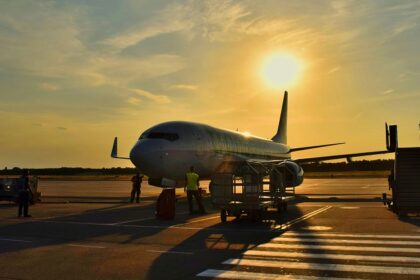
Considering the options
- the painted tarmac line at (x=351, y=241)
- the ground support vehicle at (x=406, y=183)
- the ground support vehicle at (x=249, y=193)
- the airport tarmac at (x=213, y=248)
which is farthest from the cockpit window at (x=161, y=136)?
the painted tarmac line at (x=351, y=241)

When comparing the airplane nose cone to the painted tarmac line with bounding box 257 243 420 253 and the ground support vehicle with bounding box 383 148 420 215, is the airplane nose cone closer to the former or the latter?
the ground support vehicle with bounding box 383 148 420 215

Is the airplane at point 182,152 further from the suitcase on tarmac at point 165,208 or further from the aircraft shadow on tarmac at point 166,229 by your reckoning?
the suitcase on tarmac at point 165,208

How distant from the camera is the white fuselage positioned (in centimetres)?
2348

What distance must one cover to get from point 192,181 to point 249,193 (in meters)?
3.17

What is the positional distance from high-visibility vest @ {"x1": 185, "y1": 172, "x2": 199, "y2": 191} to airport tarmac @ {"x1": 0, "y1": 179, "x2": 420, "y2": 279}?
2.52 meters

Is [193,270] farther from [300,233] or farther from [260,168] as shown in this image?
[260,168]

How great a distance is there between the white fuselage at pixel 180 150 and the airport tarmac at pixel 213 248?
6.63 meters

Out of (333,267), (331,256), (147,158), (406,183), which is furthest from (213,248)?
(147,158)

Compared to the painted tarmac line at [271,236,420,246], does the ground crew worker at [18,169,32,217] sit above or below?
above

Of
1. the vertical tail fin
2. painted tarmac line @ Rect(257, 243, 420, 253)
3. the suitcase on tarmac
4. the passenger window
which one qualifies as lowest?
painted tarmac line @ Rect(257, 243, 420, 253)

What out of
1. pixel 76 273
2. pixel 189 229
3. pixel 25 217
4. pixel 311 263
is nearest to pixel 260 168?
pixel 189 229

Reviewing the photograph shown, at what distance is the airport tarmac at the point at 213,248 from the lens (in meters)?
8.05

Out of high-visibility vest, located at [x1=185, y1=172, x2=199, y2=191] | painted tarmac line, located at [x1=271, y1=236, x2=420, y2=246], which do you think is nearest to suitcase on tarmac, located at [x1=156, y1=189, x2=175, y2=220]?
high-visibility vest, located at [x1=185, y1=172, x2=199, y2=191]

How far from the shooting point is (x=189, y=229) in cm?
1418
